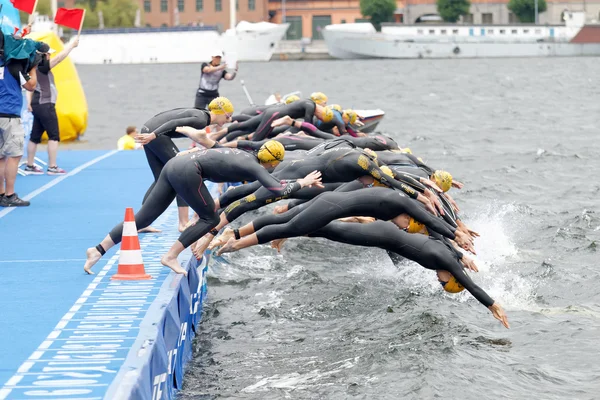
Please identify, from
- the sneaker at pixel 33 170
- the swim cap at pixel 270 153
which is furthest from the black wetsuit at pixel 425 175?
the sneaker at pixel 33 170

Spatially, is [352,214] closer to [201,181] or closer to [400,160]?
[201,181]

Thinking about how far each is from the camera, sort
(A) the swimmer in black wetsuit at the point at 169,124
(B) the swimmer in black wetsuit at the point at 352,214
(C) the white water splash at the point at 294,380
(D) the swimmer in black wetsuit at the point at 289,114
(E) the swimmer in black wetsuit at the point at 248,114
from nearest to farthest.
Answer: (C) the white water splash at the point at 294,380, (B) the swimmer in black wetsuit at the point at 352,214, (A) the swimmer in black wetsuit at the point at 169,124, (D) the swimmer in black wetsuit at the point at 289,114, (E) the swimmer in black wetsuit at the point at 248,114

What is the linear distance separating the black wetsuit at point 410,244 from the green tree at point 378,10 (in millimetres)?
111998

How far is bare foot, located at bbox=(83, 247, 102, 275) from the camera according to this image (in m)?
10.1

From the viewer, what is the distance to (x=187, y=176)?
399 inches

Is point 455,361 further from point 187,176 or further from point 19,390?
point 19,390

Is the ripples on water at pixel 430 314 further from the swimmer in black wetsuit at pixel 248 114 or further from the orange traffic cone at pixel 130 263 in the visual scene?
the swimmer in black wetsuit at pixel 248 114

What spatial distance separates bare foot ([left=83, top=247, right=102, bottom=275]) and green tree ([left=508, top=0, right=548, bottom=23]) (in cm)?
11164

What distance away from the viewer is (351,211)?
10.8 meters

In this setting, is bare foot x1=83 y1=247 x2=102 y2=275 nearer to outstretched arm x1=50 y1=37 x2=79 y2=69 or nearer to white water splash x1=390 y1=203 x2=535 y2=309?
white water splash x1=390 y1=203 x2=535 y2=309

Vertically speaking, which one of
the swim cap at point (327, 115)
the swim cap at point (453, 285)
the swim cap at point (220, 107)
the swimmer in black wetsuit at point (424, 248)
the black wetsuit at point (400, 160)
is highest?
the swim cap at point (220, 107)

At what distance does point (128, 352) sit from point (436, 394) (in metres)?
3.26

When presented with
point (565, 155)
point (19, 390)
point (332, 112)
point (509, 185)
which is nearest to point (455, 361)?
point (19, 390)

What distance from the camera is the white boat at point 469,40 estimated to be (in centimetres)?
10500
